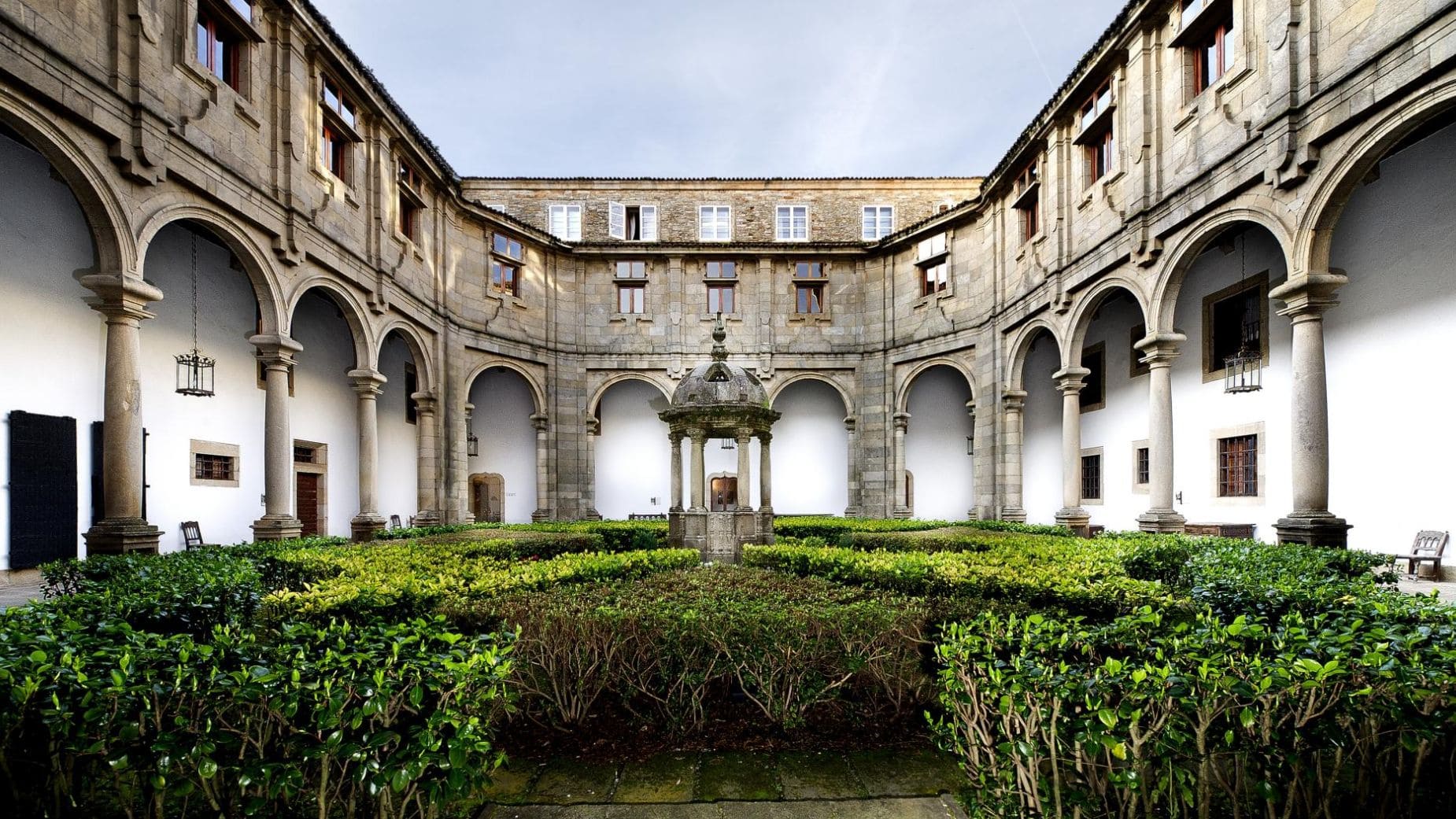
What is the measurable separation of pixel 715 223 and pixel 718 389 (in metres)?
13.7

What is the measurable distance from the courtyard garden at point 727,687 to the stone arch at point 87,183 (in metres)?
4.05

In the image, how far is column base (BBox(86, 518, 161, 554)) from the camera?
8.42 m

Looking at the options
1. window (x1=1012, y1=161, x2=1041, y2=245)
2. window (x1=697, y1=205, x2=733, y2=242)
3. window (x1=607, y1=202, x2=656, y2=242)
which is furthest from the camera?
window (x1=697, y1=205, x2=733, y2=242)

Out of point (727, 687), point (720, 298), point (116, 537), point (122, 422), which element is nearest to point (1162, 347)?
point (727, 687)

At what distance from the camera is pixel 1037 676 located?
2543 mm

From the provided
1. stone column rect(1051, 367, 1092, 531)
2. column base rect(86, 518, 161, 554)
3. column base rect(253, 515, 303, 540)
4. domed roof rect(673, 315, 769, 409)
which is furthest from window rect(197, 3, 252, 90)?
stone column rect(1051, 367, 1092, 531)

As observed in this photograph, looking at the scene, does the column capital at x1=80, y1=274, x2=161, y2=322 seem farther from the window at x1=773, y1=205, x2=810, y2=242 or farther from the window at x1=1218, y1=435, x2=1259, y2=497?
the window at x1=773, y1=205, x2=810, y2=242

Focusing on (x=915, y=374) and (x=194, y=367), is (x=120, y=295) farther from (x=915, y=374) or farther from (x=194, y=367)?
(x=915, y=374)

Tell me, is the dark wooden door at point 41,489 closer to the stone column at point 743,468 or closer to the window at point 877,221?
the stone column at point 743,468

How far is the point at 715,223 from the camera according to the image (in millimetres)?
23516

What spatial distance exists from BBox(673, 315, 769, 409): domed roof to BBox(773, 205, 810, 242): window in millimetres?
12818

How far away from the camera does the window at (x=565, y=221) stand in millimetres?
23000

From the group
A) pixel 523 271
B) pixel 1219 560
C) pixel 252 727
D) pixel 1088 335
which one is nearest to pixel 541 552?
pixel 252 727

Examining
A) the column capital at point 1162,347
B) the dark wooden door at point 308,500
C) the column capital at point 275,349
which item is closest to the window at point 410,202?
the column capital at point 275,349
